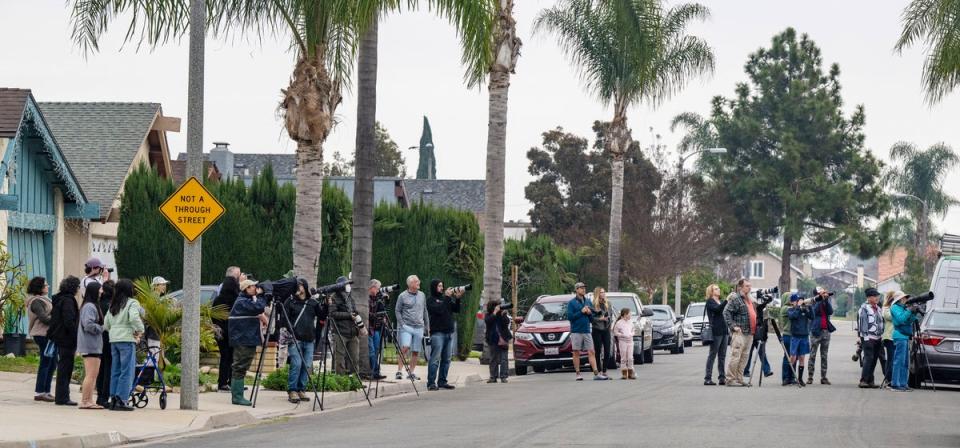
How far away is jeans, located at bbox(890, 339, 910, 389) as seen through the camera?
2555 cm

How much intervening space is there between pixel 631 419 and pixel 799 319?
9221mm

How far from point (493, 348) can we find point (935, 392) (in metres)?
7.79

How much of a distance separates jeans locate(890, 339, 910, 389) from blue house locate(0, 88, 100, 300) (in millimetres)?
15492

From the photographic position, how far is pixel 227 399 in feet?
65.7

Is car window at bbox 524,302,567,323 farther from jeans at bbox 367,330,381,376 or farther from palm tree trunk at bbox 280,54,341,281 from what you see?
palm tree trunk at bbox 280,54,341,281

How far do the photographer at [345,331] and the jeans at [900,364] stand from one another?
357 inches

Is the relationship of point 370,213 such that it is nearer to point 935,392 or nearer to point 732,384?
point 732,384

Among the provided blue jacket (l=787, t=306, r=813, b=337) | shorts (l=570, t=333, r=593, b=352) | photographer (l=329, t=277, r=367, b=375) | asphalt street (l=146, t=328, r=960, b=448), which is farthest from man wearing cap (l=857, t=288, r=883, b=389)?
photographer (l=329, t=277, r=367, b=375)

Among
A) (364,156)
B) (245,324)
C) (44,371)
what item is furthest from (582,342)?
(44,371)

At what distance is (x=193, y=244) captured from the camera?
59.1ft

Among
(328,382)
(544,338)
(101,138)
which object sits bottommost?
(544,338)

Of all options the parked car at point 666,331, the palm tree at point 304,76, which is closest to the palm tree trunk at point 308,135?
the palm tree at point 304,76

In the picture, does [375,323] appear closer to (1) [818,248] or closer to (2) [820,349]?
(2) [820,349]

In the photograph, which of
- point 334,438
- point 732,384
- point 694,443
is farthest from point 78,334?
point 732,384
